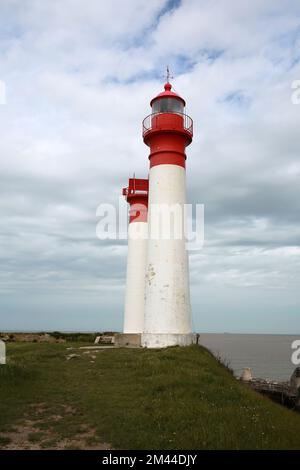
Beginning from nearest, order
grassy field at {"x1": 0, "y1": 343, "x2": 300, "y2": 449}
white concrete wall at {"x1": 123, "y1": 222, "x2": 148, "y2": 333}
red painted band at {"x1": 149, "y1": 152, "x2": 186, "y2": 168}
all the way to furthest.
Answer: grassy field at {"x1": 0, "y1": 343, "x2": 300, "y2": 449}
red painted band at {"x1": 149, "y1": 152, "x2": 186, "y2": 168}
white concrete wall at {"x1": 123, "y1": 222, "x2": 148, "y2": 333}

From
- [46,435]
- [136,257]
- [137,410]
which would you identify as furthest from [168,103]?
[46,435]

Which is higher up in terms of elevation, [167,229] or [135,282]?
[167,229]

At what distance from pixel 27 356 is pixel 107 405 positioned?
8.68 m

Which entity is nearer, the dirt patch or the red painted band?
the dirt patch

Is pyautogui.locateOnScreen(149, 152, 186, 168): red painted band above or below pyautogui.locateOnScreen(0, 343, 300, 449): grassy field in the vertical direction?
above

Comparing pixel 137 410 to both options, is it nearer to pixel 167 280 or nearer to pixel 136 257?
pixel 167 280

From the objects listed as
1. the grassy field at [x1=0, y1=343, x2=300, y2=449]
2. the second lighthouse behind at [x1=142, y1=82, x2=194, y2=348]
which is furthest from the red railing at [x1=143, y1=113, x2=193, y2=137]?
the grassy field at [x1=0, y1=343, x2=300, y2=449]

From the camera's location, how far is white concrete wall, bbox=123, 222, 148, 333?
26.1 m

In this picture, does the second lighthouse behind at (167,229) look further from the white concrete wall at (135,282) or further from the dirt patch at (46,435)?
the dirt patch at (46,435)

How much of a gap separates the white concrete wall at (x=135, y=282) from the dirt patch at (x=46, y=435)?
606 inches

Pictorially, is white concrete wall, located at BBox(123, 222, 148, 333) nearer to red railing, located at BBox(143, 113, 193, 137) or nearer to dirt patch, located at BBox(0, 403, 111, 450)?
red railing, located at BBox(143, 113, 193, 137)

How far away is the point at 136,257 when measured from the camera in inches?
1048

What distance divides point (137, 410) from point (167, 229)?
38.3 feet
